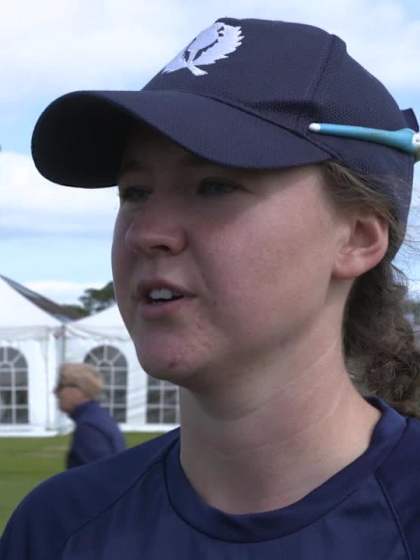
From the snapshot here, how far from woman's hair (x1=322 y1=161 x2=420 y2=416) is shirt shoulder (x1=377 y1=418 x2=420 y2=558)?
0.86 ft

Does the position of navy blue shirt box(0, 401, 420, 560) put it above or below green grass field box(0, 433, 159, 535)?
above

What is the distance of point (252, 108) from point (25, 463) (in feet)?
42.6

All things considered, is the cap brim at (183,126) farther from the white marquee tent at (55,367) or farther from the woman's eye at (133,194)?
the white marquee tent at (55,367)

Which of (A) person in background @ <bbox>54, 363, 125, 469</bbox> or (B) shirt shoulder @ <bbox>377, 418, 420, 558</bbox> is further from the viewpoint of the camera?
(A) person in background @ <bbox>54, 363, 125, 469</bbox>

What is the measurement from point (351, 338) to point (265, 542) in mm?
454

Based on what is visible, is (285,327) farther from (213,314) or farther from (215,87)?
(215,87)

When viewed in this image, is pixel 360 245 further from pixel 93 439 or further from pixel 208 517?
pixel 93 439

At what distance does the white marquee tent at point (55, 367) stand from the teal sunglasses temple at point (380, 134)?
15.9 metres

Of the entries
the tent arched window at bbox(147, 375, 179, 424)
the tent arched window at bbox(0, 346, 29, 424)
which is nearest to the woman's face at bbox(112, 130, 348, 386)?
the tent arched window at bbox(0, 346, 29, 424)

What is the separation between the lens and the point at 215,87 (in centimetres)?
168

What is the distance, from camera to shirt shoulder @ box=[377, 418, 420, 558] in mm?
1631

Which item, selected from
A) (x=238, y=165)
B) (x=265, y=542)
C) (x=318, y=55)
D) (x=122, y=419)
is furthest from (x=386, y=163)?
(x=122, y=419)

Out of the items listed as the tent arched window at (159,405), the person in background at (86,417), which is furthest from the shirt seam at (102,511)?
the tent arched window at (159,405)

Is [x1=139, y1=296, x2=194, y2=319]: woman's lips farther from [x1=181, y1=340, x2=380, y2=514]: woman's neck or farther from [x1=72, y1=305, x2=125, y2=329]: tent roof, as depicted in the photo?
[x1=72, y1=305, x2=125, y2=329]: tent roof
